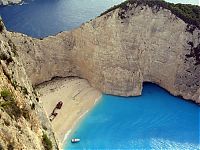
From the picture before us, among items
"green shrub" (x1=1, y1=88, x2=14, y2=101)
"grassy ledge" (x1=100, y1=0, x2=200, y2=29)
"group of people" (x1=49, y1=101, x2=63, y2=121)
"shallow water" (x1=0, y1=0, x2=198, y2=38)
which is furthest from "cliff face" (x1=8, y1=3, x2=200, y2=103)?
"green shrub" (x1=1, y1=88, x2=14, y2=101)

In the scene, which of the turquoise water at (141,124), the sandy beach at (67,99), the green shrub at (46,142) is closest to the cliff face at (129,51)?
the sandy beach at (67,99)

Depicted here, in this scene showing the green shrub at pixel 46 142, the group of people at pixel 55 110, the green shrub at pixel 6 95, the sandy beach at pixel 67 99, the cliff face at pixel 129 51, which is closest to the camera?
the green shrub at pixel 6 95

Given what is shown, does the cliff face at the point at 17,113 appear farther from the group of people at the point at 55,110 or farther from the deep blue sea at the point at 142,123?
the group of people at the point at 55,110

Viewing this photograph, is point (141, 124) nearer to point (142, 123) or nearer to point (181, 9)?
point (142, 123)

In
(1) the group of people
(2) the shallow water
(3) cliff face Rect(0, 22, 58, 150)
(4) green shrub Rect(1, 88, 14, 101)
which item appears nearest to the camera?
(3) cliff face Rect(0, 22, 58, 150)

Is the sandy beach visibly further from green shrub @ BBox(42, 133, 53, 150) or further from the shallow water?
green shrub @ BBox(42, 133, 53, 150)

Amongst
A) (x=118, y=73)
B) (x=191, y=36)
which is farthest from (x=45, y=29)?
(x=191, y=36)
